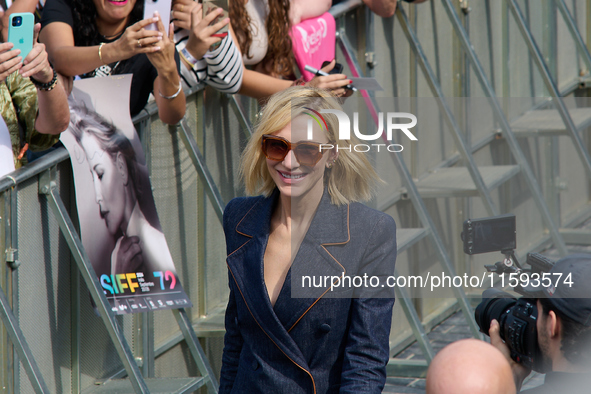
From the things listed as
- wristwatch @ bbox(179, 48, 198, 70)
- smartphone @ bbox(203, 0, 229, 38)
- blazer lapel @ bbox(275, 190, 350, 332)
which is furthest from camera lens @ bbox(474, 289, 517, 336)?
wristwatch @ bbox(179, 48, 198, 70)

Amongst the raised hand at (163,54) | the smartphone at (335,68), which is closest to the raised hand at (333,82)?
the smartphone at (335,68)

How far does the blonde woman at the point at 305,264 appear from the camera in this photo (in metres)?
2.56

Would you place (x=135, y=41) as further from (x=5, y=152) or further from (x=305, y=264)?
(x=305, y=264)

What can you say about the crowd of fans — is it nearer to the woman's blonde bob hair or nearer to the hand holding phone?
the hand holding phone

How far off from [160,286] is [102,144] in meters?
0.69

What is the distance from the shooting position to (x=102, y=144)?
3.80m

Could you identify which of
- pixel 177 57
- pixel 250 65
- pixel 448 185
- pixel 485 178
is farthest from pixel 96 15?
pixel 485 178

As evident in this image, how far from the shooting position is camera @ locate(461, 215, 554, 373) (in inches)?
74.7

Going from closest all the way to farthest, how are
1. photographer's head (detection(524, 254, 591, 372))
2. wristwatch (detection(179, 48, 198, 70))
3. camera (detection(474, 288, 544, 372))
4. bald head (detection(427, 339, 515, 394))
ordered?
bald head (detection(427, 339, 515, 394)) → photographer's head (detection(524, 254, 591, 372)) → camera (detection(474, 288, 544, 372)) → wristwatch (detection(179, 48, 198, 70))

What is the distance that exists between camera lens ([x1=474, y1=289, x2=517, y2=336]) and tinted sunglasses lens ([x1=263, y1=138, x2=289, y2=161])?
756 mm

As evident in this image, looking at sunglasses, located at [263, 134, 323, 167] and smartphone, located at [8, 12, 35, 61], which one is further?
smartphone, located at [8, 12, 35, 61]

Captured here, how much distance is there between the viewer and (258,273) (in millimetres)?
2650

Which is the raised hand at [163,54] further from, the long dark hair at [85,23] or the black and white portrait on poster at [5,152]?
the black and white portrait on poster at [5,152]

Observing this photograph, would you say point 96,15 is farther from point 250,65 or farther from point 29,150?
point 250,65
